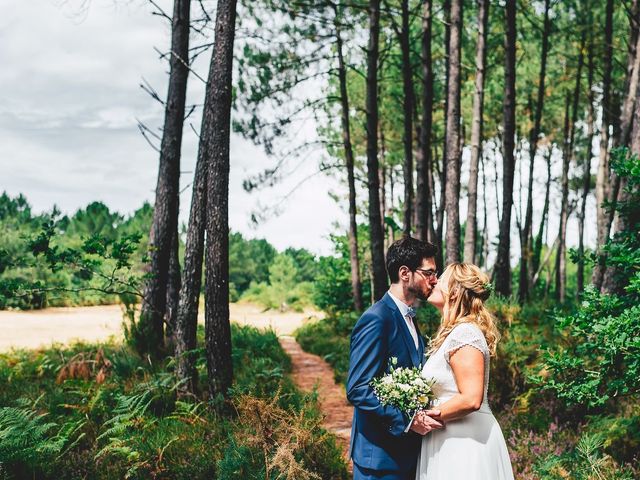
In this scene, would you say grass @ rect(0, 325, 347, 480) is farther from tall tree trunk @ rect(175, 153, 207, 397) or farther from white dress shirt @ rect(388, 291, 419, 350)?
white dress shirt @ rect(388, 291, 419, 350)

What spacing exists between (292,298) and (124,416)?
30554 mm

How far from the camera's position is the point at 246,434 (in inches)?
218

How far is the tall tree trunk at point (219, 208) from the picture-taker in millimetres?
6836

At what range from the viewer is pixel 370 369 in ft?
10.7

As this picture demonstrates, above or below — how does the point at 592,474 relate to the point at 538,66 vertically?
below

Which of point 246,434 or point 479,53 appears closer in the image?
point 246,434

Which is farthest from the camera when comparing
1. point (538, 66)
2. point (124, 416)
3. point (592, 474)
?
point (538, 66)

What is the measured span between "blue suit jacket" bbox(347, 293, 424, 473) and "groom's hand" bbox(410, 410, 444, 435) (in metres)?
0.06

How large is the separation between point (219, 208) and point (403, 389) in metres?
4.31

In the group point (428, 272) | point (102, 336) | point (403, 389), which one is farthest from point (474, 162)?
point (102, 336)

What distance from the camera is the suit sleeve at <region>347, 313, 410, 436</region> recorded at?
10.5 feet

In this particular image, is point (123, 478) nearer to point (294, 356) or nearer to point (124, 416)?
point (124, 416)

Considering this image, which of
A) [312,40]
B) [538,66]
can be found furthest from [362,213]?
[312,40]

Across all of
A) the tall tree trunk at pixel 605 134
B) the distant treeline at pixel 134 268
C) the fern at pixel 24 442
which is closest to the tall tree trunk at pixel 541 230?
the tall tree trunk at pixel 605 134
